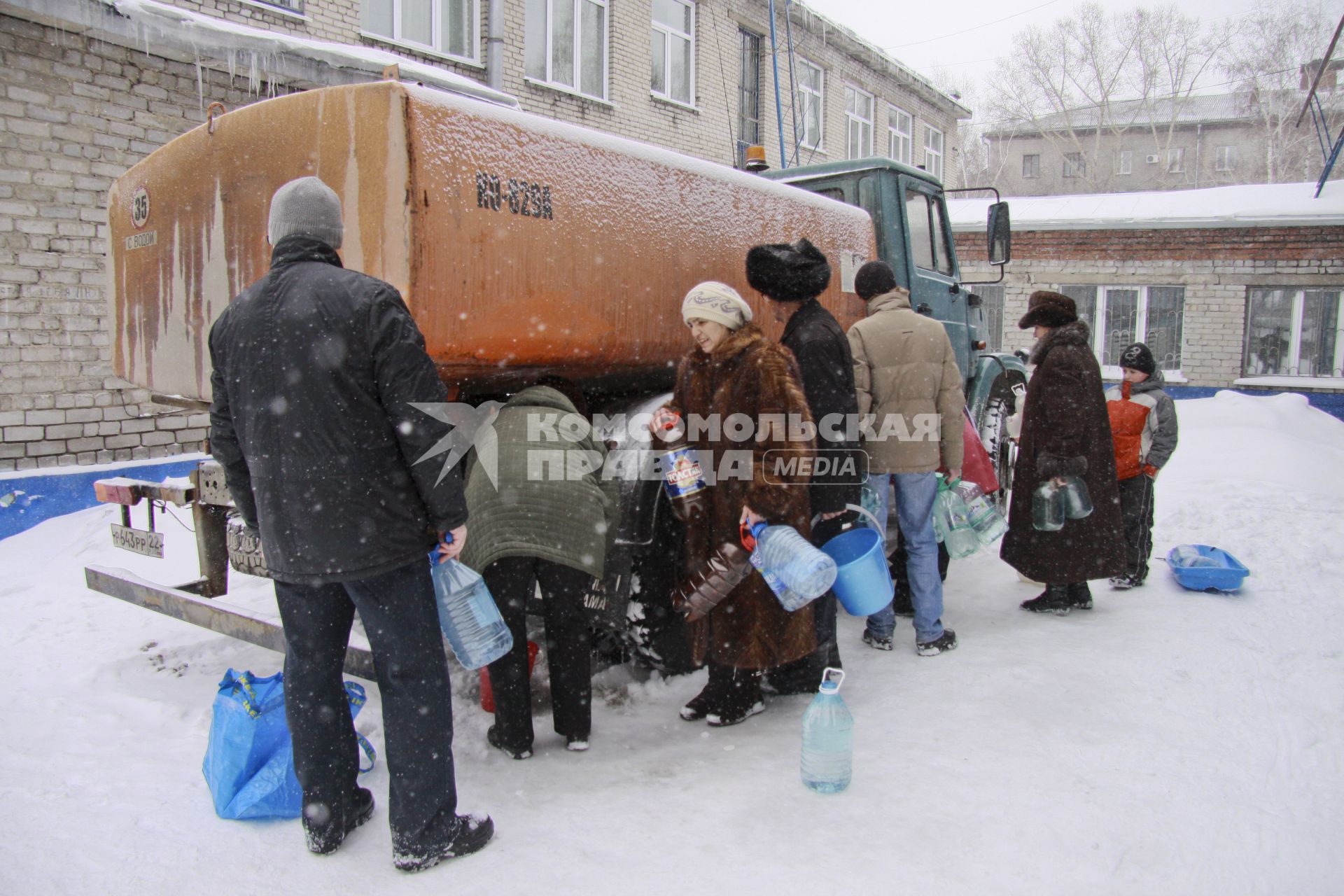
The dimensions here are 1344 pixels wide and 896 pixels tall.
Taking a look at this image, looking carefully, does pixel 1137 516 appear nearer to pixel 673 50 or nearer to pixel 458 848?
pixel 458 848

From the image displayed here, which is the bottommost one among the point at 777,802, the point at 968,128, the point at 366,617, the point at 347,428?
the point at 777,802

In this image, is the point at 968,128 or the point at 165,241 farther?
the point at 968,128

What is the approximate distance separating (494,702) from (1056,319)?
11.4 ft

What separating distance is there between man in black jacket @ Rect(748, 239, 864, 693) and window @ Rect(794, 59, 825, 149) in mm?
13584

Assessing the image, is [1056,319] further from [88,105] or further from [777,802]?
[88,105]

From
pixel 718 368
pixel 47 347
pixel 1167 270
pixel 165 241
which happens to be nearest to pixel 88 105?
pixel 47 347

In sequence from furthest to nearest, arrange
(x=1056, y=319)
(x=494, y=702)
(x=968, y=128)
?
1. (x=968, y=128)
2. (x=1056, y=319)
3. (x=494, y=702)

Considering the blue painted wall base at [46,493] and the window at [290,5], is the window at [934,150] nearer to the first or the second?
the window at [290,5]

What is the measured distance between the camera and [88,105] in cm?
641

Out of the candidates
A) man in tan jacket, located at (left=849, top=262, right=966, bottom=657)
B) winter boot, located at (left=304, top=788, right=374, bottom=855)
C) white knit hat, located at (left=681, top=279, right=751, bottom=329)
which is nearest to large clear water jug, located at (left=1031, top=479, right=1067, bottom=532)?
man in tan jacket, located at (left=849, top=262, right=966, bottom=657)

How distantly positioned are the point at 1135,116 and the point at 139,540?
40.7m

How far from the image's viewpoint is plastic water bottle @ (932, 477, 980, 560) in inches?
169

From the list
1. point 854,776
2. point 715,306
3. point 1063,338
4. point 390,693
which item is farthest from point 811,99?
point 390,693

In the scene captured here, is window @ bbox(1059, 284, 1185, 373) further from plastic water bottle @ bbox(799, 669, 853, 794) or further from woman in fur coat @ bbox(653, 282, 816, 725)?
plastic water bottle @ bbox(799, 669, 853, 794)
